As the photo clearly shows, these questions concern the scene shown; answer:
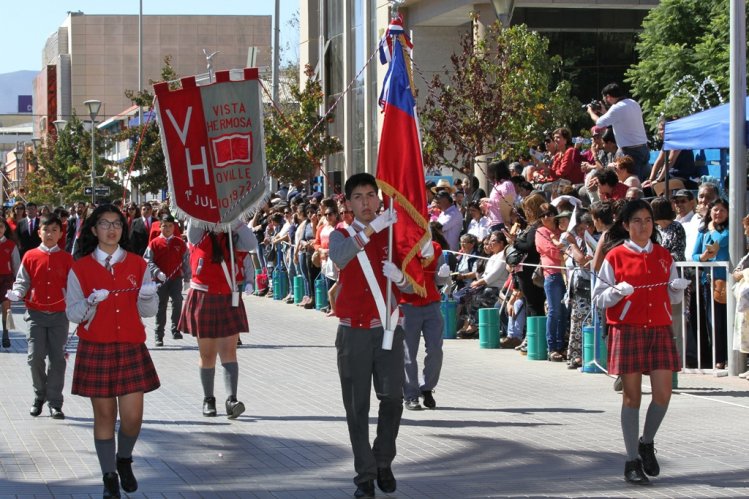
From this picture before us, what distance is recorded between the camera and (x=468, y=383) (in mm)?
13391

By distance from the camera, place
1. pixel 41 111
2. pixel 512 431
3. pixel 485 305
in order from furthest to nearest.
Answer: pixel 41 111 < pixel 485 305 < pixel 512 431

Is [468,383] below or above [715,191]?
below

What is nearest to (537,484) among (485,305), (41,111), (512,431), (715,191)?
(512,431)

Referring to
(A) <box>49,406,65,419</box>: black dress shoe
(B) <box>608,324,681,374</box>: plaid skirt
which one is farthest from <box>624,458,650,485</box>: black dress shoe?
(A) <box>49,406,65,419</box>: black dress shoe

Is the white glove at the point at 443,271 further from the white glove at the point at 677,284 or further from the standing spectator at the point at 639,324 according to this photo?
the white glove at the point at 677,284

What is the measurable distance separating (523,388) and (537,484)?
4.78m

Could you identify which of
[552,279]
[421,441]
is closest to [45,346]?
[421,441]

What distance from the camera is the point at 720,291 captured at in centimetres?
1317

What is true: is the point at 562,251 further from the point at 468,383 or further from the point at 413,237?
the point at 413,237

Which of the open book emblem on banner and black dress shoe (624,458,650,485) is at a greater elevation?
the open book emblem on banner

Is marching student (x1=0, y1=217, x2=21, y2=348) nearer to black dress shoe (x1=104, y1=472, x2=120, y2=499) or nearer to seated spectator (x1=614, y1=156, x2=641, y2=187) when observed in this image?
seated spectator (x1=614, y1=156, x2=641, y2=187)

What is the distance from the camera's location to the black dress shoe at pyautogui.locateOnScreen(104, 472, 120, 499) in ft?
25.2

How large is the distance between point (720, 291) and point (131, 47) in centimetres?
13463

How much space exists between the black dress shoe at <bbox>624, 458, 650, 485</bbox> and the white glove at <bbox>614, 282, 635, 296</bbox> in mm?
1043
